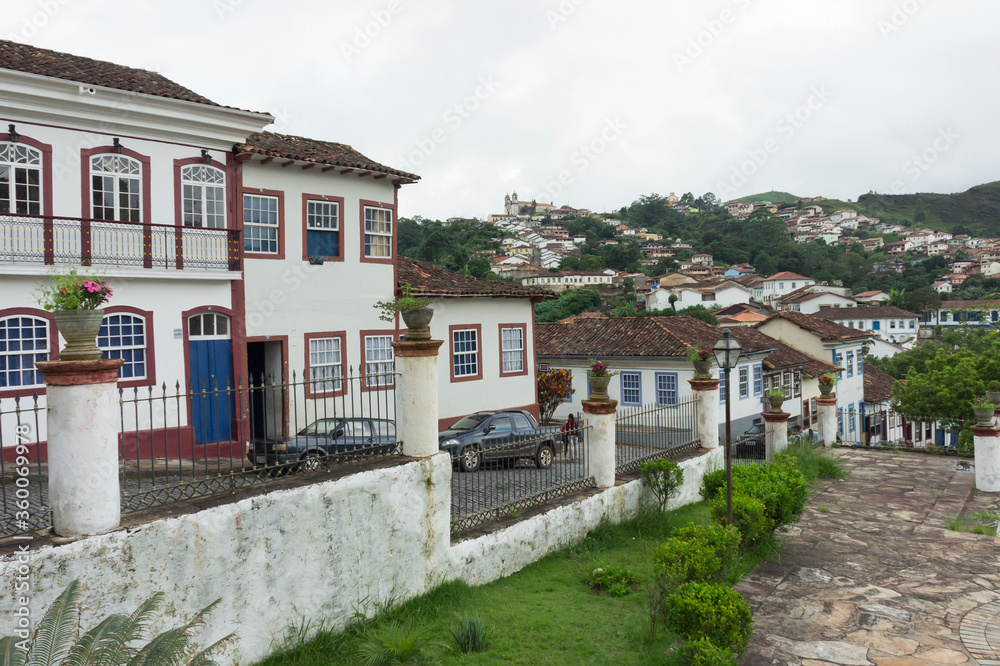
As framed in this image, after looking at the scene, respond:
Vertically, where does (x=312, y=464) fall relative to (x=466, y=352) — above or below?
below

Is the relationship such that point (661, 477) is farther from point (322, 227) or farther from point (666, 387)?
point (666, 387)

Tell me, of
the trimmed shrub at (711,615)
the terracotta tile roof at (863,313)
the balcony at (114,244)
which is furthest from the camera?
the terracotta tile roof at (863,313)

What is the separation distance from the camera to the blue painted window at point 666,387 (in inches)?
1008

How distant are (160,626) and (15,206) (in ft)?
35.8

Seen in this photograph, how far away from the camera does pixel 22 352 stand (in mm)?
12375

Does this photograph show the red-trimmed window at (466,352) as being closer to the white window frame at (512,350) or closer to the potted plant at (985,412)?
the white window frame at (512,350)

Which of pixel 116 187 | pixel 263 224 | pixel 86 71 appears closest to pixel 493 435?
pixel 263 224

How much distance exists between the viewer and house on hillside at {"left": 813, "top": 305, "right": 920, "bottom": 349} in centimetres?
6700

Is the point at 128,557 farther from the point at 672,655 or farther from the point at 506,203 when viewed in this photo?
the point at 506,203

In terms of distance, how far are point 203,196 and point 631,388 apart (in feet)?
57.4

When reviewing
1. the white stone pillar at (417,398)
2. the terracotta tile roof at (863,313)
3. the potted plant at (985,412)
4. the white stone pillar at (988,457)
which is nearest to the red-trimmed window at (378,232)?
the white stone pillar at (417,398)

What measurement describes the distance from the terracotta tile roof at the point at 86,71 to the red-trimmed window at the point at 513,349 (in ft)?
33.0

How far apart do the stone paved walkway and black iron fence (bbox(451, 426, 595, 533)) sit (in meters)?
2.56

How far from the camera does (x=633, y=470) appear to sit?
10.5 m
